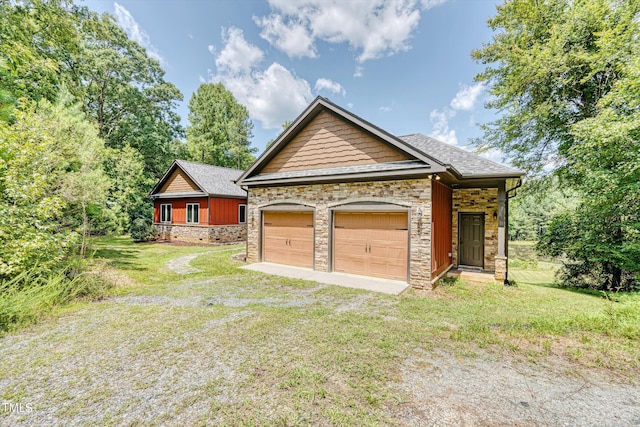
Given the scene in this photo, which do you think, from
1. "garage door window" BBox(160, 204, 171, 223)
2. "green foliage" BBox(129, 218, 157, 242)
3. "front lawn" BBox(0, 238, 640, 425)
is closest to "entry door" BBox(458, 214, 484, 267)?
"front lawn" BBox(0, 238, 640, 425)

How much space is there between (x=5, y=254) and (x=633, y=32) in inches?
818

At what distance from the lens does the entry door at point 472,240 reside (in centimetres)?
1006

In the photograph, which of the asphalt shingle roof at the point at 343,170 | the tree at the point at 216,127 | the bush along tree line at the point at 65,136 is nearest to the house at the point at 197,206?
the bush along tree line at the point at 65,136

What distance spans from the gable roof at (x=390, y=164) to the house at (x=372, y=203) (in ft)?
0.11

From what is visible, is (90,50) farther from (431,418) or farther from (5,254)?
(431,418)

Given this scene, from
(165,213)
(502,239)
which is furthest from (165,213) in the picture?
(502,239)

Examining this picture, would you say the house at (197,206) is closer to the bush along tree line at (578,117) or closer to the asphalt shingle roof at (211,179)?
the asphalt shingle roof at (211,179)

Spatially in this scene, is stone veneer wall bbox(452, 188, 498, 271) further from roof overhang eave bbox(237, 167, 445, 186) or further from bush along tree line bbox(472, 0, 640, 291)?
roof overhang eave bbox(237, 167, 445, 186)

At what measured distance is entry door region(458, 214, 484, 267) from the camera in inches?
396

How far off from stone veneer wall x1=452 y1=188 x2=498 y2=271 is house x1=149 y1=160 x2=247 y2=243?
1304 centimetres

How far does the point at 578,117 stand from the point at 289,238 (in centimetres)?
1493

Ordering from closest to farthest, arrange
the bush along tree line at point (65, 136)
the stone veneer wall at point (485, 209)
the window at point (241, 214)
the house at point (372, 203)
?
1. the bush along tree line at point (65, 136)
2. the house at point (372, 203)
3. the stone veneer wall at point (485, 209)
4. the window at point (241, 214)

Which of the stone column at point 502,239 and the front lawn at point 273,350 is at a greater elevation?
the stone column at point 502,239

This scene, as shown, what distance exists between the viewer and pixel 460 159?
9328 millimetres
